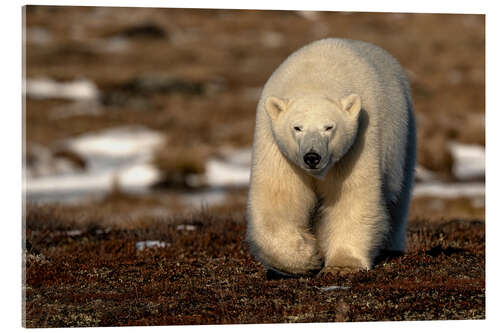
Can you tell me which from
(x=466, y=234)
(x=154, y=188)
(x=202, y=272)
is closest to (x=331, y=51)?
(x=202, y=272)

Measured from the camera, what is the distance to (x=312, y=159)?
5.60 metres

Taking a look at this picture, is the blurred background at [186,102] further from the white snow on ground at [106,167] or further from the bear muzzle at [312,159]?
the bear muzzle at [312,159]

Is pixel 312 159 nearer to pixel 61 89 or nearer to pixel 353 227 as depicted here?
pixel 353 227

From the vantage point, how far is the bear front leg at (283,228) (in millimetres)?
6215

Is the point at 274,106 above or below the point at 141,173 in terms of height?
above

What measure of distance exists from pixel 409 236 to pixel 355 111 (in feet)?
9.05

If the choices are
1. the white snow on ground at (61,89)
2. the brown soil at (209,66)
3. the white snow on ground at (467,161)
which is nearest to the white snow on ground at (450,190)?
the white snow on ground at (467,161)

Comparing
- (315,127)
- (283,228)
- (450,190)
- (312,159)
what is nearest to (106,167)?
(450,190)

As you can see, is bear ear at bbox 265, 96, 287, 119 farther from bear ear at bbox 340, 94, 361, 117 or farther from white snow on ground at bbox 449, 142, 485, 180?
white snow on ground at bbox 449, 142, 485, 180

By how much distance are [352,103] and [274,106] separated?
580mm

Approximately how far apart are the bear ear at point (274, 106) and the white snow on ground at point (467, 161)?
10745mm

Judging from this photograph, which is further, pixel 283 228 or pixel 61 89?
pixel 61 89

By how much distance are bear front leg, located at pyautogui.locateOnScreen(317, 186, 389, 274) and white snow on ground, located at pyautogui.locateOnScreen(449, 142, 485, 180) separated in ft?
33.3

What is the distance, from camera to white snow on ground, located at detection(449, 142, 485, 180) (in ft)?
53.2
